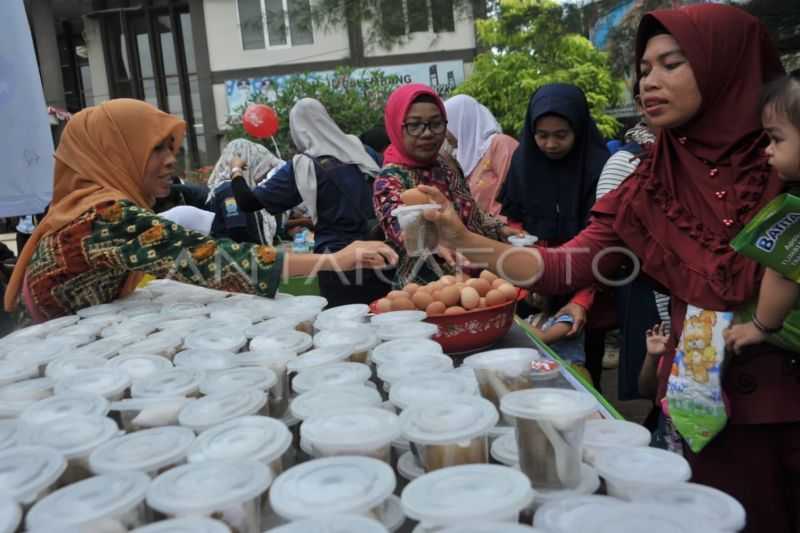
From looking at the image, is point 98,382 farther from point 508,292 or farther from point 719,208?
point 719,208

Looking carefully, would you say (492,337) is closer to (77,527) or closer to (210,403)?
(210,403)

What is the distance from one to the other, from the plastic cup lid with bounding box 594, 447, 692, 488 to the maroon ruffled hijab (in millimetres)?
656

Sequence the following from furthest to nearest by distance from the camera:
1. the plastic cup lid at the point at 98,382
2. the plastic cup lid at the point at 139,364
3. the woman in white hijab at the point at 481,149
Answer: the woman in white hijab at the point at 481,149 → the plastic cup lid at the point at 139,364 → the plastic cup lid at the point at 98,382

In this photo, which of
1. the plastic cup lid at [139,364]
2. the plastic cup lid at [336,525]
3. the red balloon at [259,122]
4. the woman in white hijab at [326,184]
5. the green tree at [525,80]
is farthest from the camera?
the green tree at [525,80]

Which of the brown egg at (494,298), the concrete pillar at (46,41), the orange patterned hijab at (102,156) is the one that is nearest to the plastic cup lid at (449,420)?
the brown egg at (494,298)

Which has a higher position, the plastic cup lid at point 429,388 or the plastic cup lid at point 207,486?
the plastic cup lid at point 207,486

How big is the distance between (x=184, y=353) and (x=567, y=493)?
960 mm

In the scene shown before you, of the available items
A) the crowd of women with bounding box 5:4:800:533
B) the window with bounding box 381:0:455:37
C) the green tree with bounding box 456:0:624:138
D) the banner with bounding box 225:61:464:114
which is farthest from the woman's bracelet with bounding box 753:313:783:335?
the banner with bounding box 225:61:464:114

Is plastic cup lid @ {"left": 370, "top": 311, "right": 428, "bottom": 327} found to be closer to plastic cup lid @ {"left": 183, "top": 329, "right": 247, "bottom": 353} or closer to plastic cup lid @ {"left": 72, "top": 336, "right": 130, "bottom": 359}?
plastic cup lid @ {"left": 183, "top": 329, "right": 247, "bottom": 353}

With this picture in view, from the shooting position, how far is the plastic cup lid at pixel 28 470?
0.82 m

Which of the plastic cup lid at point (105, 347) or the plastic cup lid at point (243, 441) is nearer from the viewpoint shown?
the plastic cup lid at point (243, 441)

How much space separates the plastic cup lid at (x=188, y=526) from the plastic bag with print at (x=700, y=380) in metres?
1.10

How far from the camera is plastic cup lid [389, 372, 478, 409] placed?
103 cm

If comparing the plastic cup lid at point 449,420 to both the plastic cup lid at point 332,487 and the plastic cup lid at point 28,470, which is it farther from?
the plastic cup lid at point 28,470
